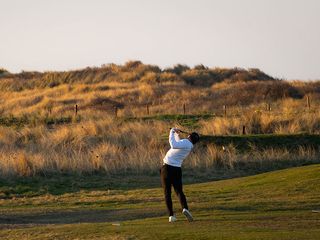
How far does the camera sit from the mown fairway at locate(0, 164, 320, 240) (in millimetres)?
14758

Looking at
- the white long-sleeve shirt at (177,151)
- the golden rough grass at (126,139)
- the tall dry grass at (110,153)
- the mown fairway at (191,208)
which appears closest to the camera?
the mown fairway at (191,208)

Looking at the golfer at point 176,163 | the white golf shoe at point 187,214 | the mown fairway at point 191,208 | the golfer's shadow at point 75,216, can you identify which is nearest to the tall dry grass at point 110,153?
the mown fairway at point 191,208

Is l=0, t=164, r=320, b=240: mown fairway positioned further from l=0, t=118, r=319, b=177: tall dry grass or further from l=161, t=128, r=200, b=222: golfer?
l=0, t=118, r=319, b=177: tall dry grass

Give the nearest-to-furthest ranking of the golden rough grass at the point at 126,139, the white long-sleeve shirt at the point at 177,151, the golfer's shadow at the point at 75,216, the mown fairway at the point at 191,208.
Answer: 1. the mown fairway at the point at 191,208
2. the white long-sleeve shirt at the point at 177,151
3. the golfer's shadow at the point at 75,216
4. the golden rough grass at the point at 126,139

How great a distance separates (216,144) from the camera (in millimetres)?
31984

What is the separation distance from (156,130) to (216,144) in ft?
14.7

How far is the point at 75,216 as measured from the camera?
19.3m

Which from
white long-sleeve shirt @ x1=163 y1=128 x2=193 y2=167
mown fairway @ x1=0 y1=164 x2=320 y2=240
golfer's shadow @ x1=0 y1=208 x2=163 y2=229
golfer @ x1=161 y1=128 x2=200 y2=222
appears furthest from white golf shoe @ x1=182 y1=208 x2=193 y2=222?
golfer's shadow @ x1=0 y1=208 x2=163 y2=229

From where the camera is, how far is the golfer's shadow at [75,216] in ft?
60.1

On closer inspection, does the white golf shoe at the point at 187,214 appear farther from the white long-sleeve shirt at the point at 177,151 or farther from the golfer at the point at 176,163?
the white long-sleeve shirt at the point at 177,151

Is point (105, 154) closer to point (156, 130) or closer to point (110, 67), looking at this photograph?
point (156, 130)

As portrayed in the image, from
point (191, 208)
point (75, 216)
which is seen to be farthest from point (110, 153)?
point (191, 208)

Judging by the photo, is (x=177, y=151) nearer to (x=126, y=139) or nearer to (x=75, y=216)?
(x=75, y=216)

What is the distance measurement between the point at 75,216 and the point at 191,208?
119 inches
